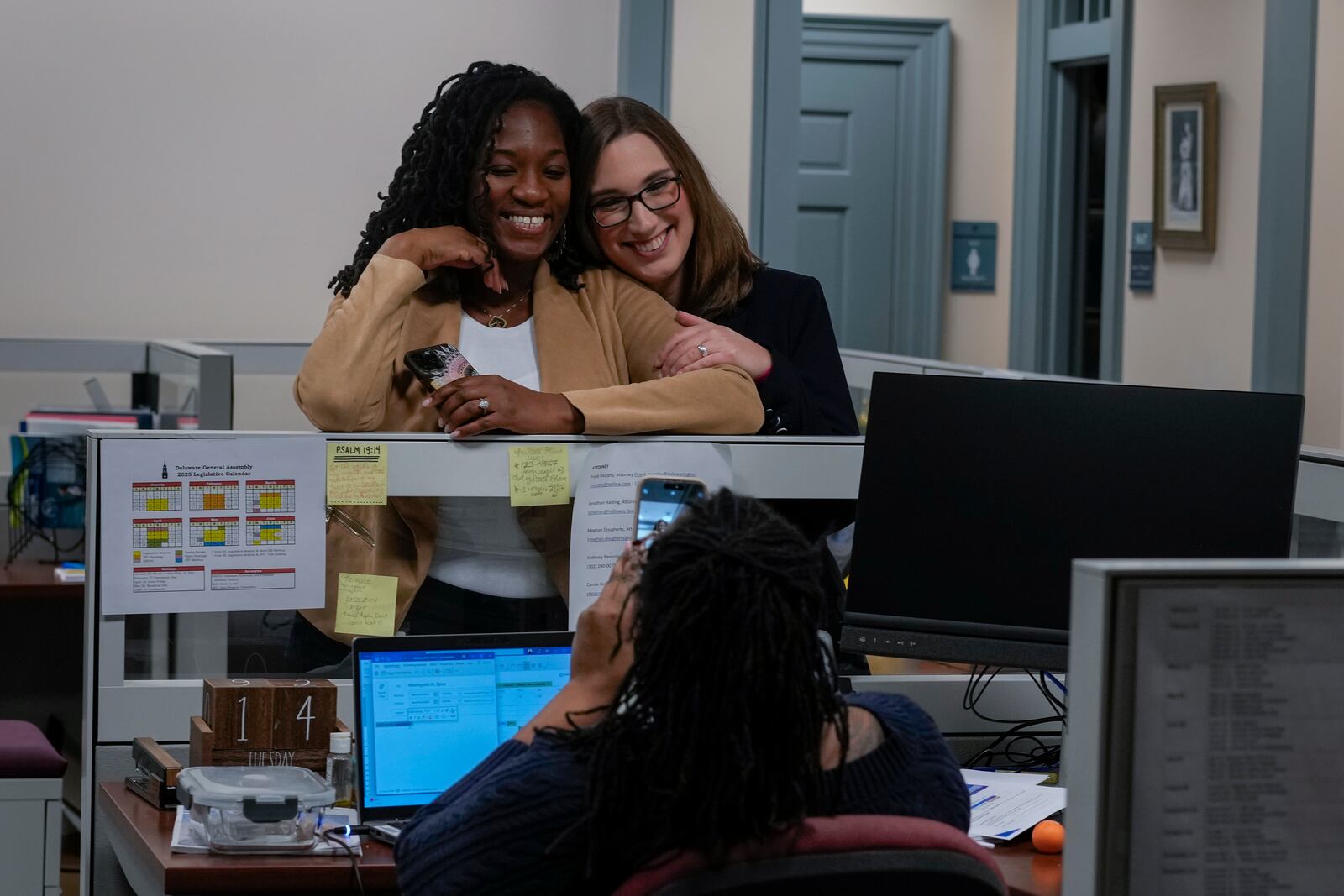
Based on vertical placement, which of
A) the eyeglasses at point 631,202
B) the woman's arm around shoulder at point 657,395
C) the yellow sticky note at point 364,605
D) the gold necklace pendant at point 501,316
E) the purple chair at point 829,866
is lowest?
the purple chair at point 829,866

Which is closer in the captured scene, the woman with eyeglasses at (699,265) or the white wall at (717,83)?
the woman with eyeglasses at (699,265)

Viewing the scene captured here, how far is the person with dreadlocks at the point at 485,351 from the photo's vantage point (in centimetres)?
188

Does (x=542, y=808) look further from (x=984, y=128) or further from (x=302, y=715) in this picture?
(x=984, y=128)

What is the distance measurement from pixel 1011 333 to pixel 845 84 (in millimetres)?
1208

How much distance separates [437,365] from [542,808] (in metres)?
0.89

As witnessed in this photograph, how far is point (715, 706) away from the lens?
1104 mm

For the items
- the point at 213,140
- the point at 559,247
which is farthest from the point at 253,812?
the point at 213,140

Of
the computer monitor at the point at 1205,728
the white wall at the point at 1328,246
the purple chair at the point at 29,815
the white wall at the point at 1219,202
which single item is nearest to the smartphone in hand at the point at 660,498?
the computer monitor at the point at 1205,728

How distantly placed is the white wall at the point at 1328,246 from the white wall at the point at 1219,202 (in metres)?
0.25

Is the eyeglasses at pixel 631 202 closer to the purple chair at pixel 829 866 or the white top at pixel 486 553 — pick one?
the white top at pixel 486 553

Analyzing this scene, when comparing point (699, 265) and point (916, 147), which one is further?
point (916, 147)

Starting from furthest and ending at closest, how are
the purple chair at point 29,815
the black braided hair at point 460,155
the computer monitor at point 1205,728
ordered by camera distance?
the purple chair at point 29,815
the black braided hair at point 460,155
the computer monitor at point 1205,728

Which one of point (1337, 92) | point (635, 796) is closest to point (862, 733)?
point (635, 796)

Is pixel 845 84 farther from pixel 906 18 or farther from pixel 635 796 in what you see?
pixel 635 796
